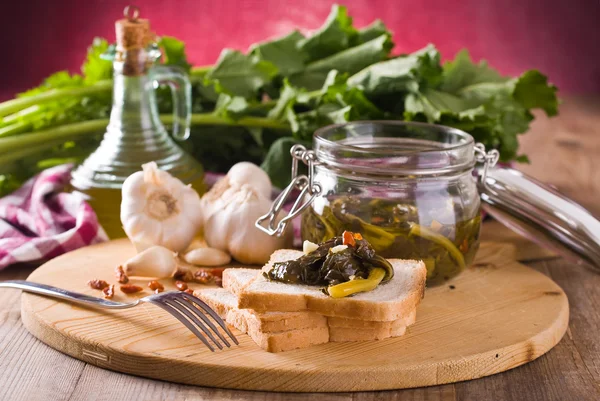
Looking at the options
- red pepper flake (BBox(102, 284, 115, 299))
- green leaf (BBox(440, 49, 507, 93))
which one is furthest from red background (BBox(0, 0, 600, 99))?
red pepper flake (BBox(102, 284, 115, 299))

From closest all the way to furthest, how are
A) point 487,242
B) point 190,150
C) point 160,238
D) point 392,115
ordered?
point 160,238 < point 487,242 < point 392,115 < point 190,150

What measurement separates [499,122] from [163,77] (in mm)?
1155

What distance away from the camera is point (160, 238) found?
93.0 inches

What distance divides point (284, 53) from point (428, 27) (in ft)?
10.8

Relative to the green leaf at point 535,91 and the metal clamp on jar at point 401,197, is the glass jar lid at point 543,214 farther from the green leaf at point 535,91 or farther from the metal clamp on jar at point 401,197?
the green leaf at point 535,91

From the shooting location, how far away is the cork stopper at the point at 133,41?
256cm

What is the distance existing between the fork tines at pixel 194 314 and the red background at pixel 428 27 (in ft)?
14.1

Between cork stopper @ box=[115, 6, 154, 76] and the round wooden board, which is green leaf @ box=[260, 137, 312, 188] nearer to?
cork stopper @ box=[115, 6, 154, 76]

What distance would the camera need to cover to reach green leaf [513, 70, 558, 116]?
2.87 m

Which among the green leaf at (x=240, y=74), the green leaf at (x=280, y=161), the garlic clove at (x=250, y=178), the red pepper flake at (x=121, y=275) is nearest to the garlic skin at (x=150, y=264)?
the red pepper flake at (x=121, y=275)

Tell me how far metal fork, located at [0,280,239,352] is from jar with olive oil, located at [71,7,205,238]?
68 cm

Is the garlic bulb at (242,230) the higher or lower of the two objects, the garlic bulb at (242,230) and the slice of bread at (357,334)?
the lower

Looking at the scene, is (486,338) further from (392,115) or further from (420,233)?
(392,115)

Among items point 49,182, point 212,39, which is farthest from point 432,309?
point 212,39
